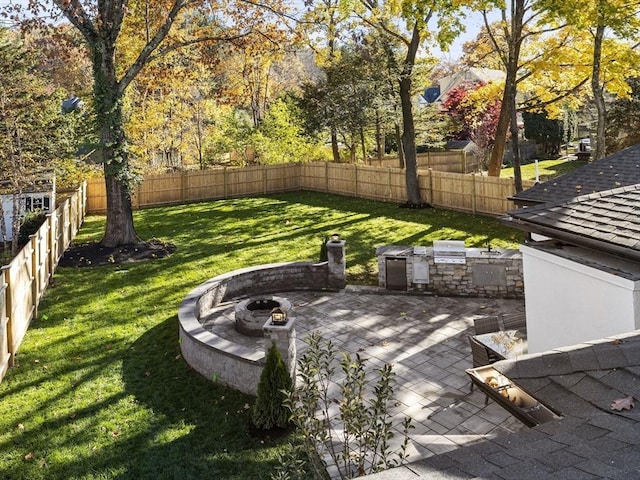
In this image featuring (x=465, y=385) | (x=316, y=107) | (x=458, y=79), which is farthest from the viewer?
(x=458, y=79)

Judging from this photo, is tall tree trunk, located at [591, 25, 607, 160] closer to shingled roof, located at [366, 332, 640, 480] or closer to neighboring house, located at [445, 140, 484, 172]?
shingled roof, located at [366, 332, 640, 480]

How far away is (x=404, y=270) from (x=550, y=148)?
31474mm

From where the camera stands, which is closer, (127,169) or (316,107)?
(127,169)

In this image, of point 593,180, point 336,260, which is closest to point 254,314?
point 336,260

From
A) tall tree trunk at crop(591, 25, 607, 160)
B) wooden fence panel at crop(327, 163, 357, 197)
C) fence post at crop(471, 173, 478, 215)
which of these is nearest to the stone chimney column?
fence post at crop(471, 173, 478, 215)

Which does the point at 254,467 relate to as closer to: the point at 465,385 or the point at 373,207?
the point at 465,385

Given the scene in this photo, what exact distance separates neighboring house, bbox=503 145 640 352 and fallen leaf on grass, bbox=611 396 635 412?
2.72m

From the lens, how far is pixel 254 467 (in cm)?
588

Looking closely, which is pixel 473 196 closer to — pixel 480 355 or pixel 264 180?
pixel 264 180

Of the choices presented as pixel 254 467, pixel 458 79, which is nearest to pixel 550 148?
pixel 458 79

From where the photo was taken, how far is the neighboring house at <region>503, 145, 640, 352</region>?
588 cm

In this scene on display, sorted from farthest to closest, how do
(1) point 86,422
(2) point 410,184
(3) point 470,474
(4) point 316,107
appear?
(4) point 316,107, (2) point 410,184, (1) point 86,422, (3) point 470,474

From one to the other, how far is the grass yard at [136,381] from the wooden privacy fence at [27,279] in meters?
0.35

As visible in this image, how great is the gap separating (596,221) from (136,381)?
6916 millimetres
